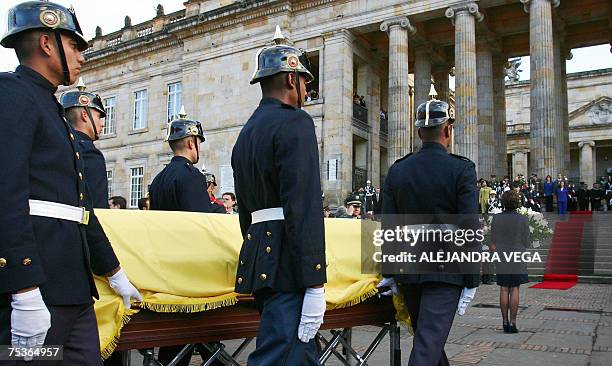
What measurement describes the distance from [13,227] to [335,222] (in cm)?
282

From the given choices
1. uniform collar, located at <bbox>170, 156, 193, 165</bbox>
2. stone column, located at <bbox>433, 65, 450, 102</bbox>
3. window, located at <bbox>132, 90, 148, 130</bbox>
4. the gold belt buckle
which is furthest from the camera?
window, located at <bbox>132, 90, 148, 130</bbox>

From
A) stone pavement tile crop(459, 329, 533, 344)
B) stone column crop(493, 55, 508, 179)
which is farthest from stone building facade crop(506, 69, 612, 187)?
stone pavement tile crop(459, 329, 533, 344)

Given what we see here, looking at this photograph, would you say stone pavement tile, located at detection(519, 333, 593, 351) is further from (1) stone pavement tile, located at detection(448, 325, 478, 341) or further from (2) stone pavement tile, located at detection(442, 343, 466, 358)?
(2) stone pavement tile, located at detection(442, 343, 466, 358)

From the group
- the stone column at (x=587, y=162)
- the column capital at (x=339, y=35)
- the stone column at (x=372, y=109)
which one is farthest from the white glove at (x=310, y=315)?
the stone column at (x=587, y=162)

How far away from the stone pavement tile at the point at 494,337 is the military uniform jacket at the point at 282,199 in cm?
517

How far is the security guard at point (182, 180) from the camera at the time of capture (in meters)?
5.27

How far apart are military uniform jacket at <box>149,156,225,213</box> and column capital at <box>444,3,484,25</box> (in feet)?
72.8

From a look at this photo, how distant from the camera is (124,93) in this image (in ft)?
126

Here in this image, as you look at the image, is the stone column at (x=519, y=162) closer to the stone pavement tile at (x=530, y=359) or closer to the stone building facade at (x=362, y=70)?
the stone building facade at (x=362, y=70)

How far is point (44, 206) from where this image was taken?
2.64m

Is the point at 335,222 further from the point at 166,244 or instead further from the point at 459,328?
the point at 459,328

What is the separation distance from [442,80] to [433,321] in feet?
101

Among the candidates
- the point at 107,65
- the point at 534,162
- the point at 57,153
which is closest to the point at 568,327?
the point at 57,153

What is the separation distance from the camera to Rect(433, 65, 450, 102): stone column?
3331 cm
